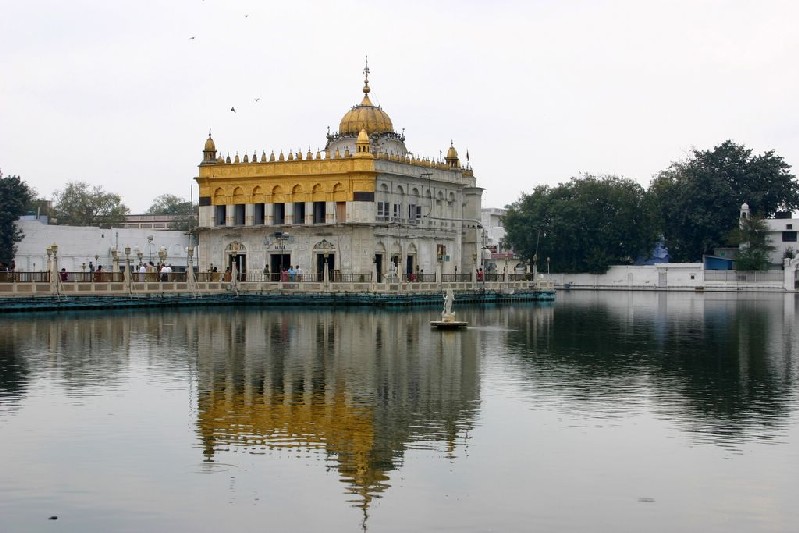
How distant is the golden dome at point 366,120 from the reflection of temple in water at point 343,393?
142 ft

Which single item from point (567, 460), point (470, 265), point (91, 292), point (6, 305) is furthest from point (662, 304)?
point (567, 460)

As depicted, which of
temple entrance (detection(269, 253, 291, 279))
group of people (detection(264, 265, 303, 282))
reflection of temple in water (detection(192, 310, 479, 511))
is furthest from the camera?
temple entrance (detection(269, 253, 291, 279))

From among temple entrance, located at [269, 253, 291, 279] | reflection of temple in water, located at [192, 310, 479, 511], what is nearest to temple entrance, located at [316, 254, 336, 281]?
temple entrance, located at [269, 253, 291, 279]

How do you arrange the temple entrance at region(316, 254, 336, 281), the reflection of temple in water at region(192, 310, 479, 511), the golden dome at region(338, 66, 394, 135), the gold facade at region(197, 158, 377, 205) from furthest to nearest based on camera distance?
1. the golden dome at region(338, 66, 394, 135)
2. the temple entrance at region(316, 254, 336, 281)
3. the gold facade at region(197, 158, 377, 205)
4. the reflection of temple in water at region(192, 310, 479, 511)

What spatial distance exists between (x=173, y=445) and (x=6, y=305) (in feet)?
120

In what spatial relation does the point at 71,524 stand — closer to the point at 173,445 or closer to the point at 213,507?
the point at 213,507

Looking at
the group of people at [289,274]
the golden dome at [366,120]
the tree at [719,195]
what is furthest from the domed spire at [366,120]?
the tree at [719,195]

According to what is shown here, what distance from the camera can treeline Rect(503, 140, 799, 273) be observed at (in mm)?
118250

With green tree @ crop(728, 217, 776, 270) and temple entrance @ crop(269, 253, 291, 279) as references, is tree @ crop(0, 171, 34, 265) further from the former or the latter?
green tree @ crop(728, 217, 776, 270)

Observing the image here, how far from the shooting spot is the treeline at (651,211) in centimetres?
11825

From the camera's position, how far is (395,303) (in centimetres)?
6638

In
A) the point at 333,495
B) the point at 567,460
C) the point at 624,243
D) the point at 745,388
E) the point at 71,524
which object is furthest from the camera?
the point at 624,243

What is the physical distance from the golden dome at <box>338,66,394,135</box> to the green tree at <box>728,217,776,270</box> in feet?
140

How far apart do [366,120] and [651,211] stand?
148 feet
